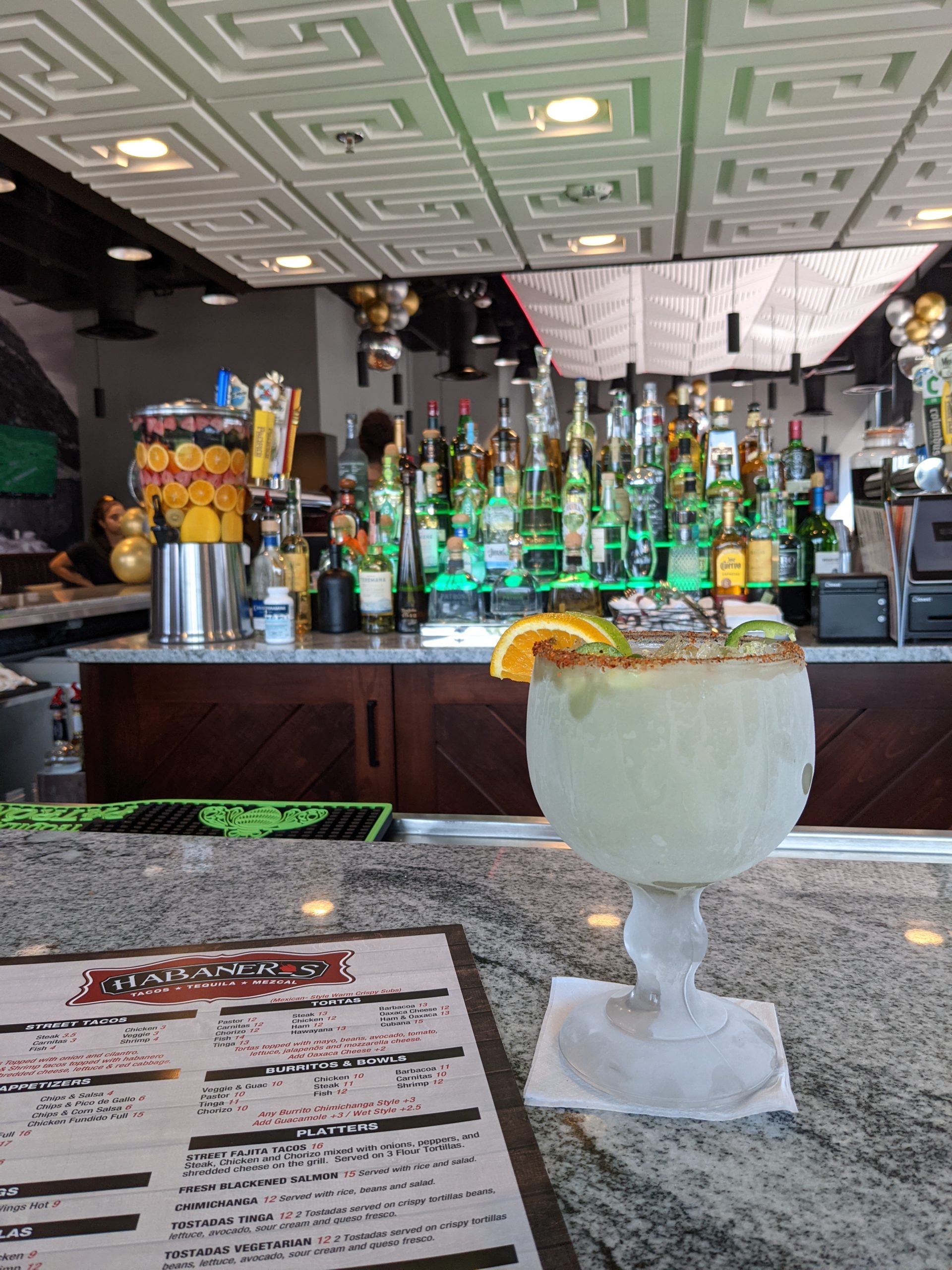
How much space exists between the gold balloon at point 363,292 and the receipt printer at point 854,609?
339 centimetres

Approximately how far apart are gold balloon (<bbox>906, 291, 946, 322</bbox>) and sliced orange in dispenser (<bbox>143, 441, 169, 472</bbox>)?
4523mm

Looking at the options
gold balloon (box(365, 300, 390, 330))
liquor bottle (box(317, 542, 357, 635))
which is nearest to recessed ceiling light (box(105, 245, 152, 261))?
gold balloon (box(365, 300, 390, 330))

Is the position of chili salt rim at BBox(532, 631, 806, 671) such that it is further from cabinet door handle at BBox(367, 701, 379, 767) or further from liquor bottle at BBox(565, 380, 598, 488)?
liquor bottle at BBox(565, 380, 598, 488)

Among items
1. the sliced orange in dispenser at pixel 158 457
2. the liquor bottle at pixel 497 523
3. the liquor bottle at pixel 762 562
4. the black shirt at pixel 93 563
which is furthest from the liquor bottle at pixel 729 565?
the black shirt at pixel 93 563

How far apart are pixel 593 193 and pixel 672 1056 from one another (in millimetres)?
3905

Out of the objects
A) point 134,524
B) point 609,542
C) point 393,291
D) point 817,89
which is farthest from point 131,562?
point 817,89

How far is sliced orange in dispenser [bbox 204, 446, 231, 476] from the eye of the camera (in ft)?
8.79

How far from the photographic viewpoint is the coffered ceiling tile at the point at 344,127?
3.07m

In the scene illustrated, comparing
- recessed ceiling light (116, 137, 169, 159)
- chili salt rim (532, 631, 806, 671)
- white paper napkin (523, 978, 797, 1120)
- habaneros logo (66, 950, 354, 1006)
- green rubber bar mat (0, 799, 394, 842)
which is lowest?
green rubber bar mat (0, 799, 394, 842)

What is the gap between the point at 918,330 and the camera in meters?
5.27

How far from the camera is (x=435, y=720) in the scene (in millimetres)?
2541

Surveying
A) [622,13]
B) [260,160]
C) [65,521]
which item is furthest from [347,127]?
[65,521]

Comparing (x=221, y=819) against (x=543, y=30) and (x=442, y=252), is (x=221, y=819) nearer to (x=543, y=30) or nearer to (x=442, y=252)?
(x=543, y=30)

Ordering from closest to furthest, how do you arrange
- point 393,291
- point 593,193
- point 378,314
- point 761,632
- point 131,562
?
1. point 761,632
2. point 593,193
3. point 393,291
4. point 378,314
5. point 131,562
